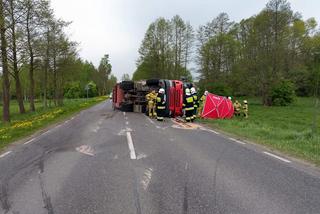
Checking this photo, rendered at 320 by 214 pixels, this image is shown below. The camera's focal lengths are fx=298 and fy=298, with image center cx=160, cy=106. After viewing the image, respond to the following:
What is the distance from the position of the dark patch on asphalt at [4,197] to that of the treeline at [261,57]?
3074 centimetres

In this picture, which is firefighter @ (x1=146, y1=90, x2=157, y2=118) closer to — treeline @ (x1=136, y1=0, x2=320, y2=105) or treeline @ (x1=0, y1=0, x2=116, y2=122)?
treeline @ (x1=0, y1=0, x2=116, y2=122)

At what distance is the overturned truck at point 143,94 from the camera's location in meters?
20.0

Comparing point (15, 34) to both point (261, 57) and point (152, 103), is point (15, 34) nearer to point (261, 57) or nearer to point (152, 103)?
point (152, 103)

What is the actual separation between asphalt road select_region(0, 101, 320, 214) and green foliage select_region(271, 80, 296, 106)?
3136 centimetres

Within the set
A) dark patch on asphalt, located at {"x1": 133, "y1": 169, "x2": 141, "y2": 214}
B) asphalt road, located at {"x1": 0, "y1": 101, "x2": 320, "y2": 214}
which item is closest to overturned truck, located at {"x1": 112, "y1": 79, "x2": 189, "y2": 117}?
asphalt road, located at {"x1": 0, "y1": 101, "x2": 320, "y2": 214}

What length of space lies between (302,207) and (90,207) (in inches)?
122

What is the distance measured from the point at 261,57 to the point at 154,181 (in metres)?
32.9

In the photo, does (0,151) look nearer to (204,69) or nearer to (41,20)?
(41,20)

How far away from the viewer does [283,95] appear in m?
37.9

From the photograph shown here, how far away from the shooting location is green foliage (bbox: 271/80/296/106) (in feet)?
123

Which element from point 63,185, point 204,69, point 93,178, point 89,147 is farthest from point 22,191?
point 204,69

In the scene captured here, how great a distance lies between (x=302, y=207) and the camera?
14.3 ft

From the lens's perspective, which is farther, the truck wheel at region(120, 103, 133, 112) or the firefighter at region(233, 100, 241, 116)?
the truck wheel at region(120, 103, 133, 112)

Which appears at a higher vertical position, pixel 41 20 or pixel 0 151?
pixel 41 20
